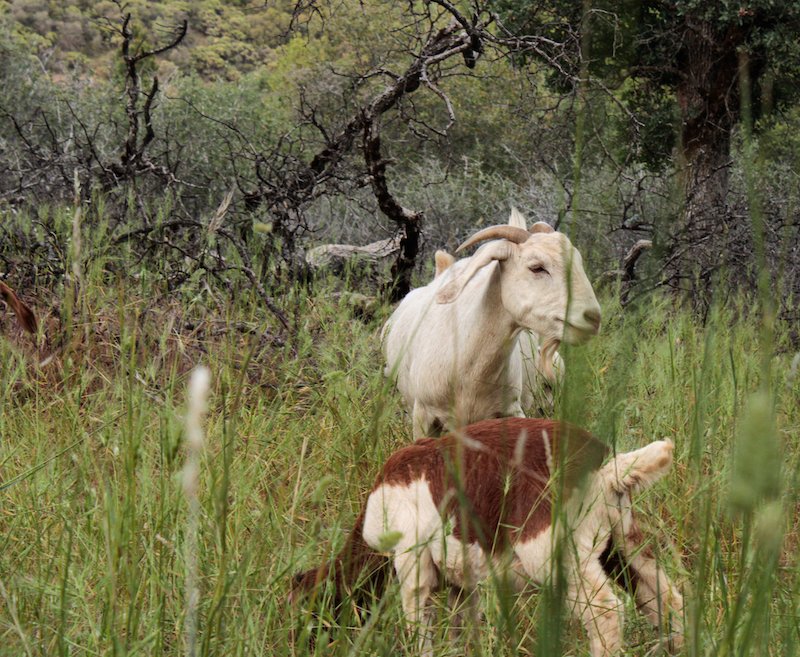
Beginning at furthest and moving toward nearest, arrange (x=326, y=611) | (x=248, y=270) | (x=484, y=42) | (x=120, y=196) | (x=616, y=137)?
(x=616, y=137), (x=120, y=196), (x=484, y=42), (x=248, y=270), (x=326, y=611)

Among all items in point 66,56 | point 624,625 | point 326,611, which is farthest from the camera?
point 66,56

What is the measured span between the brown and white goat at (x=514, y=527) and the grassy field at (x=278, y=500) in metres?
0.07

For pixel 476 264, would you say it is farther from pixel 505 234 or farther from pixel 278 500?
pixel 278 500

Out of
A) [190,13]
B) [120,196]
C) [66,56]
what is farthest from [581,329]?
[190,13]

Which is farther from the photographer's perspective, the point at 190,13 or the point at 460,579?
the point at 190,13

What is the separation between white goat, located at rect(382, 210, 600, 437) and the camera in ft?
11.5

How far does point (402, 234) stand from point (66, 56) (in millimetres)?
33486

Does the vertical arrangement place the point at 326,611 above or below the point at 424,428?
above

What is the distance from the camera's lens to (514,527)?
192 centimetres

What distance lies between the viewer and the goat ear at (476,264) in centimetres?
339

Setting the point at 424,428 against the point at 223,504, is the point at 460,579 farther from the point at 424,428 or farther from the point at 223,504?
the point at 424,428

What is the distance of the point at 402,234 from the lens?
6.23m

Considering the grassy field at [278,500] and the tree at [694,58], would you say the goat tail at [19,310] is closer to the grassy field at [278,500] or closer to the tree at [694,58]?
the grassy field at [278,500]

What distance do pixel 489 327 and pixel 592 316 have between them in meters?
0.69
